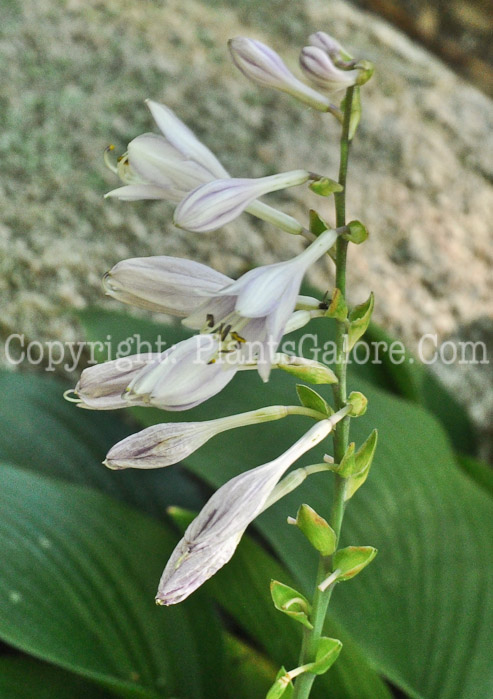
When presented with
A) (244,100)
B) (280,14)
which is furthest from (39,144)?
(280,14)

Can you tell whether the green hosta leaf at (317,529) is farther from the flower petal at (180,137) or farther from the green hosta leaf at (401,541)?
the green hosta leaf at (401,541)

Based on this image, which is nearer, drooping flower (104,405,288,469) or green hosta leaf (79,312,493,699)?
drooping flower (104,405,288,469)

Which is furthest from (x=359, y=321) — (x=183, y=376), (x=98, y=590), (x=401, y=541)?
(x=98, y=590)

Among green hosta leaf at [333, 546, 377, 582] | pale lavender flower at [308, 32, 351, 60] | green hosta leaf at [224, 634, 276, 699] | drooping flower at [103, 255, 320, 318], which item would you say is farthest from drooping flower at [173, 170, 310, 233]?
green hosta leaf at [224, 634, 276, 699]

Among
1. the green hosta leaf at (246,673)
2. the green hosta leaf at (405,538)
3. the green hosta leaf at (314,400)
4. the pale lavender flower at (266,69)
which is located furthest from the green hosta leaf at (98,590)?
the pale lavender flower at (266,69)

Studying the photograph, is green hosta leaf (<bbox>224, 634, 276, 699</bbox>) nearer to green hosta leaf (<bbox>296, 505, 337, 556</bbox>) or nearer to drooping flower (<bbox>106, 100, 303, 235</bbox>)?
green hosta leaf (<bbox>296, 505, 337, 556</bbox>)
